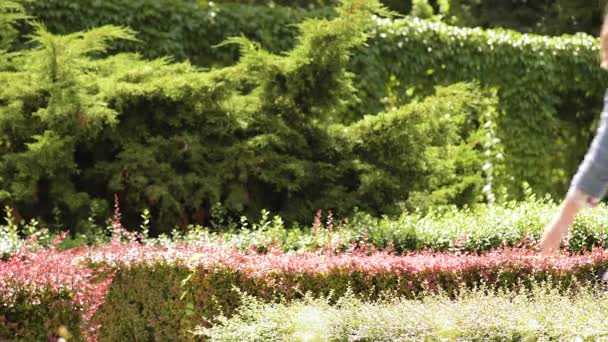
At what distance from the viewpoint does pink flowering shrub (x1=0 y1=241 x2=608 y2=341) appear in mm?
5312

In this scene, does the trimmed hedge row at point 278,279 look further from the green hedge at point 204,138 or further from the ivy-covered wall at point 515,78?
the ivy-covered wall at point 515,78

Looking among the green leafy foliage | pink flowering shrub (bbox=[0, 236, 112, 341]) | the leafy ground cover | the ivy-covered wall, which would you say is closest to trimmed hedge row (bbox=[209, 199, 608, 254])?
the leafy ground cover

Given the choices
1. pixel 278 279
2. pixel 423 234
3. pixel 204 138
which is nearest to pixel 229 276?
pixel 278 279

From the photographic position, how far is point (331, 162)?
27.2 feet

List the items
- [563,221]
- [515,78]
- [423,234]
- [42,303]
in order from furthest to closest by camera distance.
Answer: [515,78] < [423,234] < [42,303] < [563,221]

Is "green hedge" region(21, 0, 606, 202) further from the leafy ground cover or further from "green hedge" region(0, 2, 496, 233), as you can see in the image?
the leafy ground cover

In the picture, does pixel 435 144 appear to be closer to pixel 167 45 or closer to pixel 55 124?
pixel 167 45

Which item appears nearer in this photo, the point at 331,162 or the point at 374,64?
the point at 331,162

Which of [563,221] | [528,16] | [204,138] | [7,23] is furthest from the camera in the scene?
[528,16]

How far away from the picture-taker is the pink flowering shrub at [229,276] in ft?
17.4

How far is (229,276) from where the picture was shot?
5.32 metres

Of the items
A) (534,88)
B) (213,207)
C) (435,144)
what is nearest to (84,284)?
(213,207)

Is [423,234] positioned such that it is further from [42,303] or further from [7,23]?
[7,23]

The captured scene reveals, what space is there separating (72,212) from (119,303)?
2.17m
